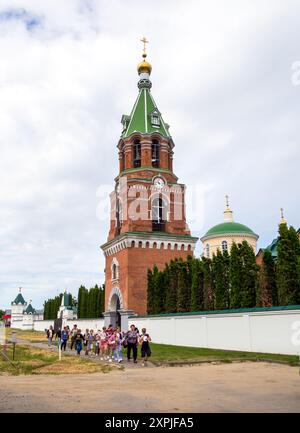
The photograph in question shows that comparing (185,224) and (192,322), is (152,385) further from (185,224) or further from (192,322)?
(185,224)

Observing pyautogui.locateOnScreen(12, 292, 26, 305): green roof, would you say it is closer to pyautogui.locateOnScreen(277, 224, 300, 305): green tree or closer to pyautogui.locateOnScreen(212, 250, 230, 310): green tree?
pyautogui.locateOnScreen(212, 250, 230, 310): green tree

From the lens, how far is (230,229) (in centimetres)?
4994

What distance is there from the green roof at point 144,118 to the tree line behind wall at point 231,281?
1336 centimetres

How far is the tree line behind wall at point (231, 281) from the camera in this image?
20.4 meters

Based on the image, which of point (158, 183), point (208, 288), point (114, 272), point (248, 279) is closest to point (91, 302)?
point (114, 272)

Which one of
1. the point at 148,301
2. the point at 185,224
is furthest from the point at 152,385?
the point at 185,224

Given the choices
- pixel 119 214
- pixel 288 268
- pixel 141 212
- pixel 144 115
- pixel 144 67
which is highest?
pixel 144 67

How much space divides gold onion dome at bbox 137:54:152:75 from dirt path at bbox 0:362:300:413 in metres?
34.2

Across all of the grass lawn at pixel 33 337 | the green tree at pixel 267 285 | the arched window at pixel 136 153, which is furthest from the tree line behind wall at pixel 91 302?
the green tree at pixel 267 285

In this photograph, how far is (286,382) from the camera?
1073 cm

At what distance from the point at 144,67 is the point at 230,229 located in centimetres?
2060

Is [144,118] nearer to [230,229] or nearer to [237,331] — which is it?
[230,229]

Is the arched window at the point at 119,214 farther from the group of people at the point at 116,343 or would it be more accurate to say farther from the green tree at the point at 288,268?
the green tree at the point at 288,268
